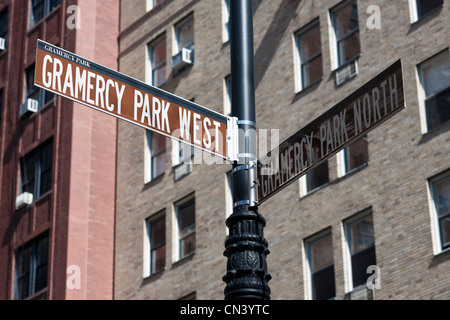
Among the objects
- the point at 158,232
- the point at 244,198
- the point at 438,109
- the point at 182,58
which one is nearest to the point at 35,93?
the point at 182,58

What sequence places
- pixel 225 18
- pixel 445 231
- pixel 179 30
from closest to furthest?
pixel 445 231, pixel 225 18, pixel 179 30

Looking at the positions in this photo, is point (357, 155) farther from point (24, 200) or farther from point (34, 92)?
point (34, 92)

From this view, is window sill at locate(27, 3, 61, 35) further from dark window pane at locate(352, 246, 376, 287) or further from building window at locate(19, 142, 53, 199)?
dark window pane at locate(352, 246, 376, 287)

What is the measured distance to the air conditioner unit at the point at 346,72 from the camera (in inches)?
951

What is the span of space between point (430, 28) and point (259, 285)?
1656 cm

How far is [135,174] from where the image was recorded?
31.0 meters

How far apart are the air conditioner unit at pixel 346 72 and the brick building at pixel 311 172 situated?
3 cm

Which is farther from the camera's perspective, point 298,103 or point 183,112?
point 298,103

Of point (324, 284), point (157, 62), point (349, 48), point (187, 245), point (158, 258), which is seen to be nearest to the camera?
point (324, 284)

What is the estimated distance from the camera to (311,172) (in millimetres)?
24203

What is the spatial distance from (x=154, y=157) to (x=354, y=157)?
925 cm

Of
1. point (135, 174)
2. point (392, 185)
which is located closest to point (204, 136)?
point (392, 185)

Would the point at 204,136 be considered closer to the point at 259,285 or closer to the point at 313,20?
the point at 259,285

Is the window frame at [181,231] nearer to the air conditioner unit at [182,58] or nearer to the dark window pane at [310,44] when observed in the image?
the air conditioner unit at [182,58]
